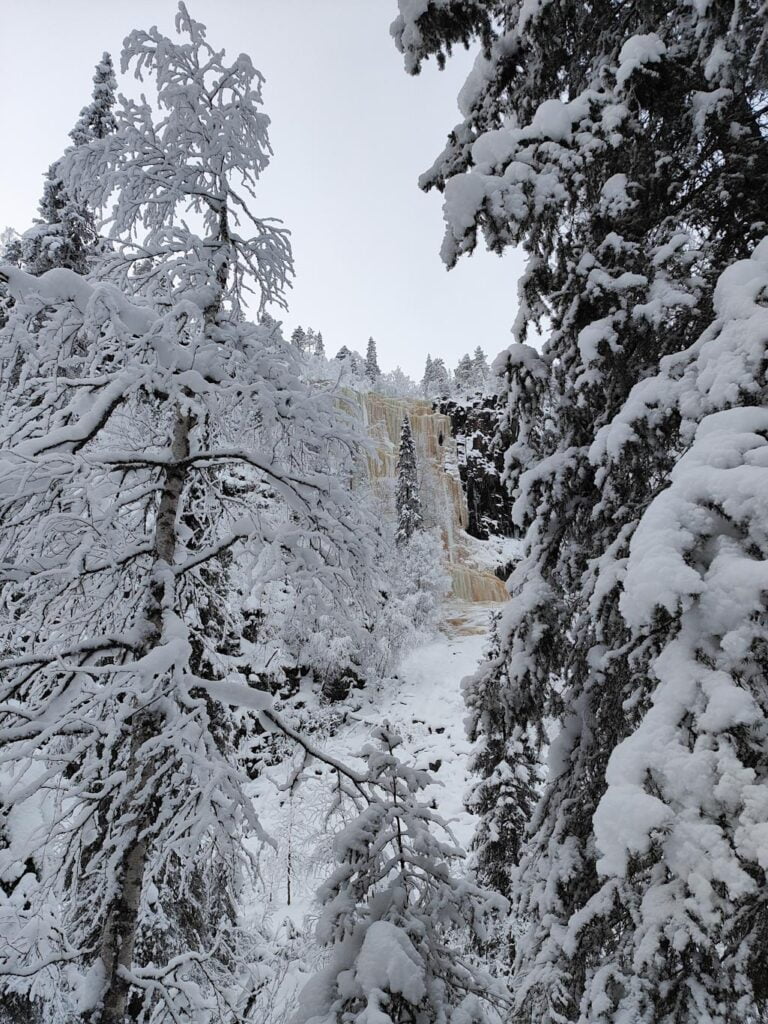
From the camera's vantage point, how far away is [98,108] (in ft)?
41.7

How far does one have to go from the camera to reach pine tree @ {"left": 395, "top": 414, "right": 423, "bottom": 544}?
122ft

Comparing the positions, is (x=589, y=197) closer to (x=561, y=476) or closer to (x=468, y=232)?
(x=468, y=232)

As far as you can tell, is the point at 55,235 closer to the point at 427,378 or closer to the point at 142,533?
the point at 142,533

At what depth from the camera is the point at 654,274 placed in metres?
3.39

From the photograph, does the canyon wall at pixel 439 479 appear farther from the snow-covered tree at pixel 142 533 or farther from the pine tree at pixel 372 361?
the snow-covered tree at pixel 142 533

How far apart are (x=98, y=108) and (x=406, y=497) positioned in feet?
94.5

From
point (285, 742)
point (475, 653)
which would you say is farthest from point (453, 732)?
point (285, 742)

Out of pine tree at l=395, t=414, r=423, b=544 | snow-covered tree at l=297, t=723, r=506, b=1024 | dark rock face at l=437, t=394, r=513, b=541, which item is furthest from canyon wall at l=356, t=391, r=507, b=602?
snow-covered tree at l=297, t=723, r=506, b=1024

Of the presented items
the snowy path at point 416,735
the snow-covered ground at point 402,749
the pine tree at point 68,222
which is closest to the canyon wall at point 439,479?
the snow-covered ground at point 402,749

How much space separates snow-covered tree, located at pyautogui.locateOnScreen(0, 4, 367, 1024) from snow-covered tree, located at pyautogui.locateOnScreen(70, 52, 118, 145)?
418 inches

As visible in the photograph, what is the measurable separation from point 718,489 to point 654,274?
215 cm

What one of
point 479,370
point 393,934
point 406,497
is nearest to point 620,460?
point 393,934

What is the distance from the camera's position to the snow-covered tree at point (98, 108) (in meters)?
12.4

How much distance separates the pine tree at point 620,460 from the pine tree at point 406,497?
100ft
